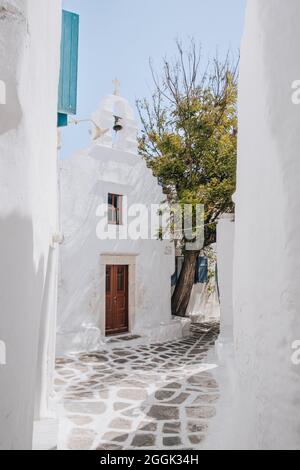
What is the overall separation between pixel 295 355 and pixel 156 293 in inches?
386

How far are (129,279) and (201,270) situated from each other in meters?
4.81

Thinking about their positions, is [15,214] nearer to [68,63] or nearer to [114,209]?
[68,63]

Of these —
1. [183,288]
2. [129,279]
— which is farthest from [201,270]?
[129,279]

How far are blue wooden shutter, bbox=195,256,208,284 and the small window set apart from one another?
5214 mm

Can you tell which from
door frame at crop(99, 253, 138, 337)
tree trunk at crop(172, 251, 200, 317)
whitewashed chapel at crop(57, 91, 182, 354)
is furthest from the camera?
tree trunk at crop(172, 251, 200, 317)

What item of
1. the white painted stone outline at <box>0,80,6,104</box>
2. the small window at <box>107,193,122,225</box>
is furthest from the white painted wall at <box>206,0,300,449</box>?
the small window at <box>107,193,122,225</box>

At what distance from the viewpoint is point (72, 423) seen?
5266 millimetres

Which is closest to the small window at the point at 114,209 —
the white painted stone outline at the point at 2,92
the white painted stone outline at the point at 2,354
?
the white painted stone outline at the point at 2,92

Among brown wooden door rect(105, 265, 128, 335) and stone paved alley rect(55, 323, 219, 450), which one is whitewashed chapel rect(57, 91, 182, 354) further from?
stone paved alley rect(55, 323, 219, 450)

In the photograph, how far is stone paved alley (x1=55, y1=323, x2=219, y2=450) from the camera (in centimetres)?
484

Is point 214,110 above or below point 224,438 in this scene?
above

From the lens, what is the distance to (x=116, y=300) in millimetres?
11281
